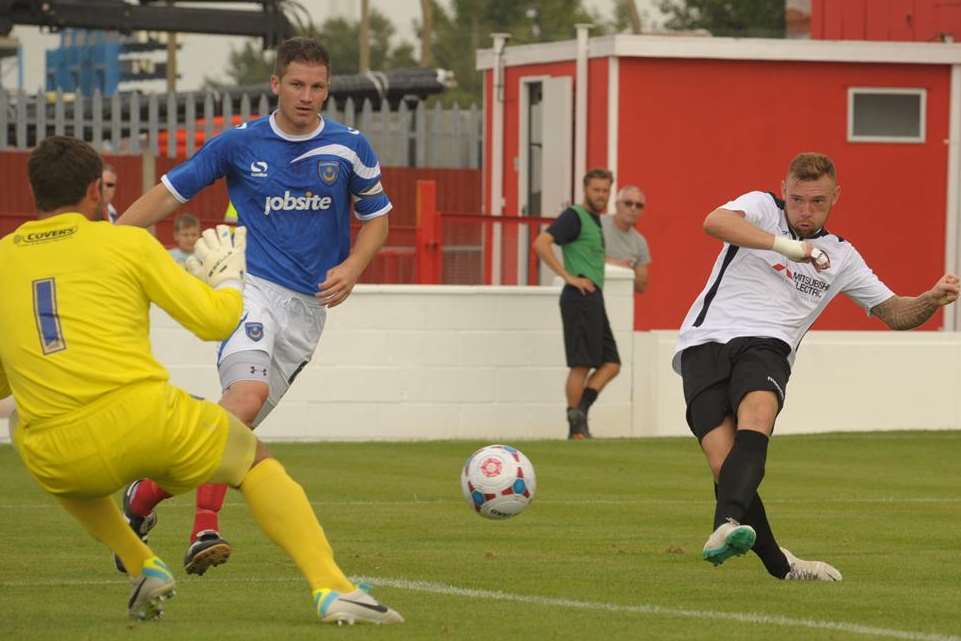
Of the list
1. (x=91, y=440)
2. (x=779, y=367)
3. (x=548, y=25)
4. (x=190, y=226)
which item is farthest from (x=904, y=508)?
(x=548, y=25)

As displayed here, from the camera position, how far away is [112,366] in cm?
669

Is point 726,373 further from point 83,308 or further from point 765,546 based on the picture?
point 83,308

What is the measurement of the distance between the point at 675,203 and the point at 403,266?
22.3 ft

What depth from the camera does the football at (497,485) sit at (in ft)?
32.8

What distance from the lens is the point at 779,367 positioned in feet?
28.7

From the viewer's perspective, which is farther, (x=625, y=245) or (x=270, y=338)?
(x=625, y=245)

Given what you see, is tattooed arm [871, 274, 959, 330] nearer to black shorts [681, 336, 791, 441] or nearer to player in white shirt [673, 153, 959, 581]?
player in white shirt [673, 153, 959, 581]

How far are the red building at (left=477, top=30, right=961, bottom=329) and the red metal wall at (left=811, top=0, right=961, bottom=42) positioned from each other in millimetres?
1581

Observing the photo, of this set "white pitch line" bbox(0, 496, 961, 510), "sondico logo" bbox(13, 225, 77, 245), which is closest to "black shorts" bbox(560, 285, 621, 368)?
"white pitch line" bbox(0, 496, 961, 510)

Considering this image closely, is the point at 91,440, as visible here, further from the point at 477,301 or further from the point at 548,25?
the point at 548,25

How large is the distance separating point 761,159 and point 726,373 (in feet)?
56.2

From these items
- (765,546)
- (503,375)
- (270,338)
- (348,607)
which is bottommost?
(503,375)

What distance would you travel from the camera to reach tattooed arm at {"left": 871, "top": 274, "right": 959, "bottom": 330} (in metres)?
8.85

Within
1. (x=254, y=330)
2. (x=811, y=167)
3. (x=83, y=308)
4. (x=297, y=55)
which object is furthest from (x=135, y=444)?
(x=811, y=167)
